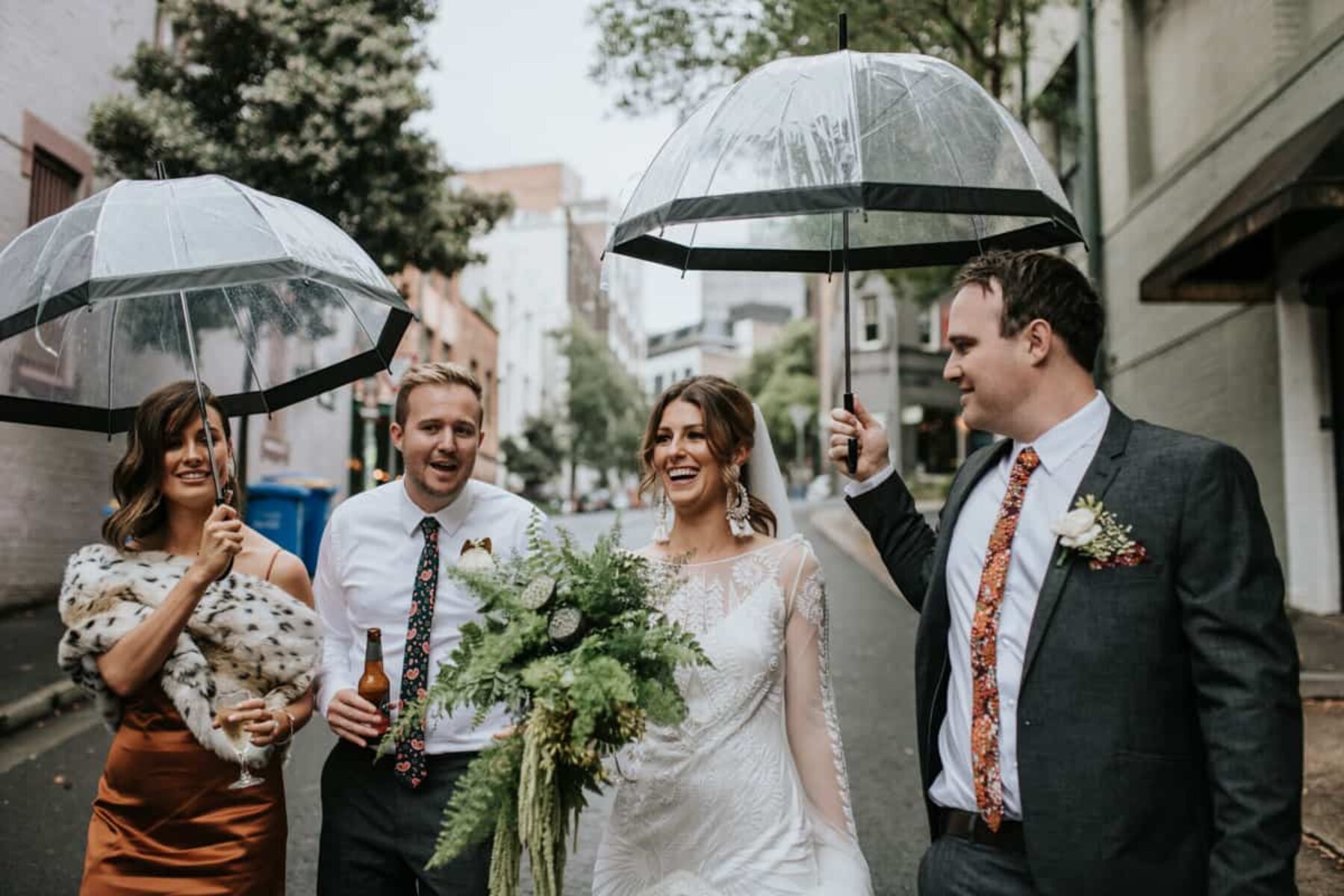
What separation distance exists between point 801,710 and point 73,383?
2681 mm

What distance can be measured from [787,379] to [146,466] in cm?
7632

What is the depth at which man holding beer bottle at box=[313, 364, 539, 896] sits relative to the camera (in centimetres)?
333

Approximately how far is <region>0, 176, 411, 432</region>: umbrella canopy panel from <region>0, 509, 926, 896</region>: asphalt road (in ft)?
8.18

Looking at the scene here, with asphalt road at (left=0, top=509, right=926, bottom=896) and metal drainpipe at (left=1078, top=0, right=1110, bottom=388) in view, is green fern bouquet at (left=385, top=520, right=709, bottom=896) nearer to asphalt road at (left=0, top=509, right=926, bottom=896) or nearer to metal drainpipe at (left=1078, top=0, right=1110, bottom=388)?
asphalt road at (left=0, top=509, right=926, bottom=896)

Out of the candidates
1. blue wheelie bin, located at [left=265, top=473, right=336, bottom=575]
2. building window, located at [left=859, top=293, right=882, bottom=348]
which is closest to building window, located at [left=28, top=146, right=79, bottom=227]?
blue wheelie bin, located at [left=265, top=473, right=336, bottom=575]

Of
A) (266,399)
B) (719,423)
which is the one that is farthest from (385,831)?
(266,399)

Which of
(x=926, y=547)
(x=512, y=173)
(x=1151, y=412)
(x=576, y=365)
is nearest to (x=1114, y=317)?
(x=1151, y=412)

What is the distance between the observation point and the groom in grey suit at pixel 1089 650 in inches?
91.6

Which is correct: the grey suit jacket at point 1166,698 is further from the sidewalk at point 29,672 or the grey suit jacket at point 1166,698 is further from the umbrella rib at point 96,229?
the sidewalk at point 29,672

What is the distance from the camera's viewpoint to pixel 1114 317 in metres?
18.0

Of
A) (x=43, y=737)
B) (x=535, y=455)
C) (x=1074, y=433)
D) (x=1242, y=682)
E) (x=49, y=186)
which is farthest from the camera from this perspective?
(x=535, y=455)

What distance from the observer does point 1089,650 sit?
8.13 ft

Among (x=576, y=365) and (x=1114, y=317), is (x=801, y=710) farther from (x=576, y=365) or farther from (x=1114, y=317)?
(x=576, y=365)

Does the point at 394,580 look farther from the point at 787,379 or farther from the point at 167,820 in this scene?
the point at 787,379
